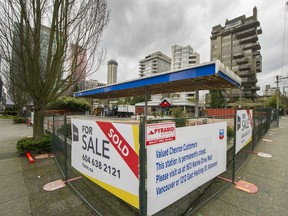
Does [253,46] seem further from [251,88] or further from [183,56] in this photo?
[183,56]

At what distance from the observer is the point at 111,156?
7.04 feet

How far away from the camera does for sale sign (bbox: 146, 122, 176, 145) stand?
179 centimetres

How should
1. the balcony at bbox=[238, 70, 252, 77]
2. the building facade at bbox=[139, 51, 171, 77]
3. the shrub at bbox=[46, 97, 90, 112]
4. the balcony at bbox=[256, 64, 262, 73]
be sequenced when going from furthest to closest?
the building facade at bbox=[139, 51, 171, 77] < the balcony at bbox=[238, 70, 252, 77] < the balcony at bbox=[256, 64, 262, 73] < the shrub at bbox=[46, 97, 90, 112]

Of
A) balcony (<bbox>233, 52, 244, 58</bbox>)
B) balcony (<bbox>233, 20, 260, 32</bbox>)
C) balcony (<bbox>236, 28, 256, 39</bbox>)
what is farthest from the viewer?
balcony (<bbox>233, 52, 244, 58</bbox>)

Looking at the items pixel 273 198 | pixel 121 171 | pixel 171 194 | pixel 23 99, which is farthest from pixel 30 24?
pixel 23 99

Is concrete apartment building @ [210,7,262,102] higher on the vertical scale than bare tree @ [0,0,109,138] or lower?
higher

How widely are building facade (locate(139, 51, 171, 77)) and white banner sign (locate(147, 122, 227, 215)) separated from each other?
102763 millimetres

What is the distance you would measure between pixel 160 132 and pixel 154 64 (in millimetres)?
108446

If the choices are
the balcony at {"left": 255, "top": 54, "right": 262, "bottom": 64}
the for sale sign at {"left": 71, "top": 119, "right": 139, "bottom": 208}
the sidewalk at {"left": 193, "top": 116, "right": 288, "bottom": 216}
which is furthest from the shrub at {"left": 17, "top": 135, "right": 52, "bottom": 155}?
the balcony at {"left": 255, "top": 54, "right": 262, "bottom": 64}

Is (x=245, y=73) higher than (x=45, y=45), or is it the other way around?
(x=245, y=73)

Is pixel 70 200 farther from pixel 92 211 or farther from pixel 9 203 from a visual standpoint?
pixel 9 203

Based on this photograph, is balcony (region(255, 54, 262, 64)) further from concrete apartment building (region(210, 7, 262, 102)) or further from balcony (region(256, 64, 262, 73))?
balcony (region(256, 64, 262, 73))

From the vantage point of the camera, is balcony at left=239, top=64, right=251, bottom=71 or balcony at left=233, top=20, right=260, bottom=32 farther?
balcony at left=233, top=20, right=260, bottom=32

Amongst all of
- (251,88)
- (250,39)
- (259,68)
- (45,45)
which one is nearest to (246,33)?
(250,39)
